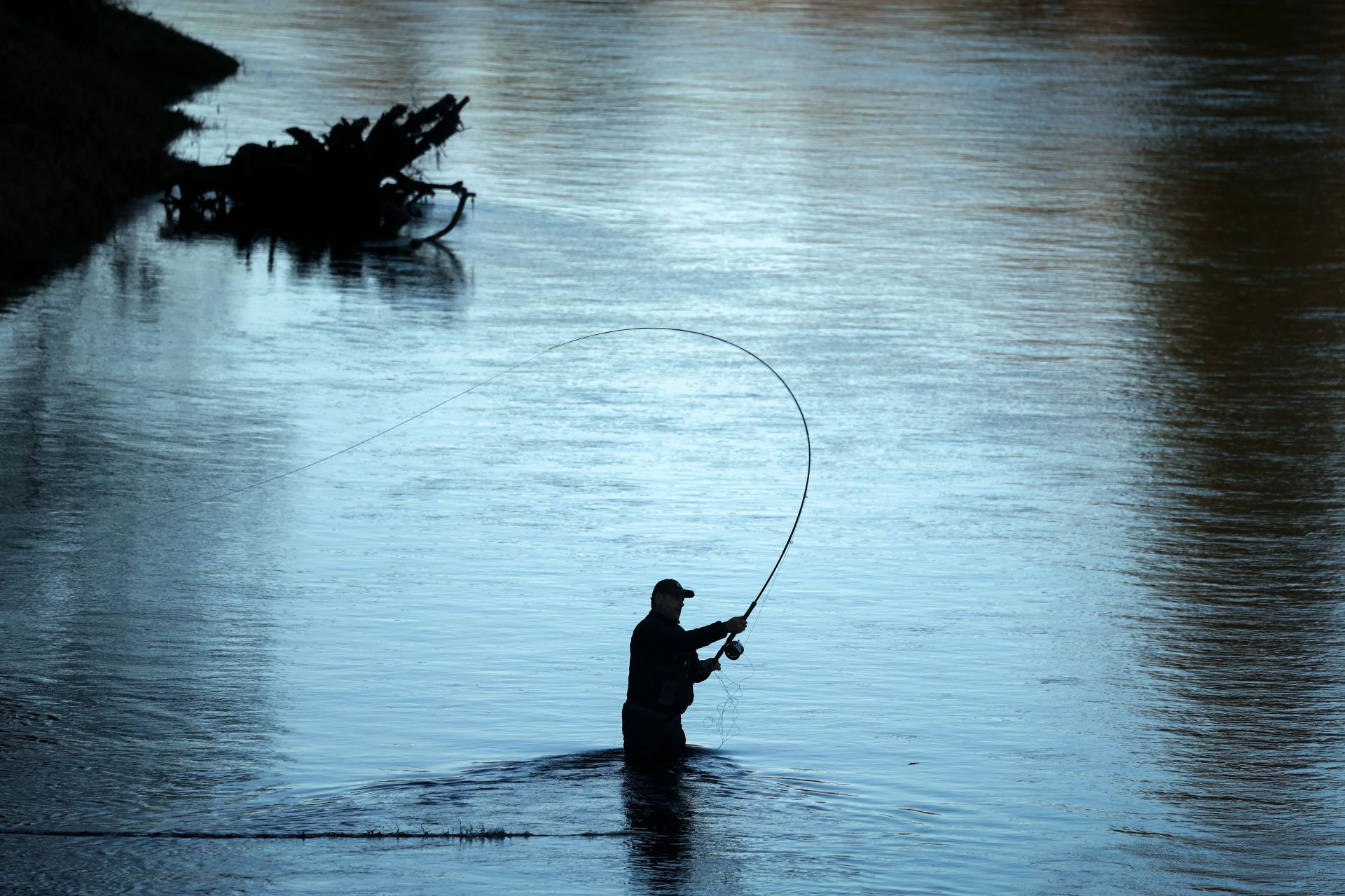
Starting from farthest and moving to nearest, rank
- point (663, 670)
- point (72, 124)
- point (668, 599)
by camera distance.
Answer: point (72, 124), point (663, 670), point (668, 599)

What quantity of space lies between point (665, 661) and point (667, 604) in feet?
1.13

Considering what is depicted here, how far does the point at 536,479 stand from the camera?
59.9ft

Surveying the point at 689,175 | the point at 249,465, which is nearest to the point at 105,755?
the point at 249,465

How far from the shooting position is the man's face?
10.7 meters

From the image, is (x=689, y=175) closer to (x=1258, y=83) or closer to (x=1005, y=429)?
(x=1005, y=429)

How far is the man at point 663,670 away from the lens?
421 inches

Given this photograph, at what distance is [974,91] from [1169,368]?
3025 cm

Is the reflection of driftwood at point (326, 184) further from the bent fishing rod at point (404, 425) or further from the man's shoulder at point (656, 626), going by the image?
the man's shoulder at point (656, 626)

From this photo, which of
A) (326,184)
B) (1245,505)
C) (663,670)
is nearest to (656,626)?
(663,670)

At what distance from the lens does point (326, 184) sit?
31594mm

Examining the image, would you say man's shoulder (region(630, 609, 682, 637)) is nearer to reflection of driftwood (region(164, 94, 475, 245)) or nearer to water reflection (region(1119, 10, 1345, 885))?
water reflection (region(1119, 10, 1345, 885))

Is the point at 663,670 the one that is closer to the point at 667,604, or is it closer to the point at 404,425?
the point at 667,604

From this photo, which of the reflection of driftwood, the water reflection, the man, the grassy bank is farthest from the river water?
the grassy bank

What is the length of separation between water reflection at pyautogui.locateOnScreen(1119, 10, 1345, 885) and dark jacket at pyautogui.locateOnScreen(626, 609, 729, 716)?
2.67m
